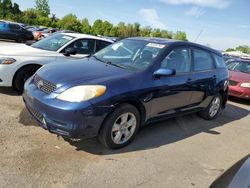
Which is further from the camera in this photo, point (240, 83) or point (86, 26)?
point (86, 26)

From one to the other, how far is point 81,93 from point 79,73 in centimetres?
53

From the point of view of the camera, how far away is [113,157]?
13.4ft

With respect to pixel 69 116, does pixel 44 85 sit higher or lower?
higher

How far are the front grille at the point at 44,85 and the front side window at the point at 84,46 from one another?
3.01 meters

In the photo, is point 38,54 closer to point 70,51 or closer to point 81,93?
point 70,51

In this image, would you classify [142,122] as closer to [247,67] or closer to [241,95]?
[241,95]

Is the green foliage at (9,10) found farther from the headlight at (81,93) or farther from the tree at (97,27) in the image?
the headlight at (81,93)

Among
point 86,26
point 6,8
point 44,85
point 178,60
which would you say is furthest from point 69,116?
point 86,26

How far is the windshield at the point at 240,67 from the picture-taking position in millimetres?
10469

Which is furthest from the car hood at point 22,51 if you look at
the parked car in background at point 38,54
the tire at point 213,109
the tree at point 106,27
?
the tree at point 106,27

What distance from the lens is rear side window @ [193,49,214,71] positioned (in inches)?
223

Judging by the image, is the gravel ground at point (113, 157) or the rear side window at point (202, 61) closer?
the gravel ground at point (113, 157)

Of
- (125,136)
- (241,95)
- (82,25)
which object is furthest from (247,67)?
(82,25)

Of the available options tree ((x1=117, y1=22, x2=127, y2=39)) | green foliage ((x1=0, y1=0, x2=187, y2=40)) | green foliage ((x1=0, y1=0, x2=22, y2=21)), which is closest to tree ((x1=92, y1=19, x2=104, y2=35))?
green foliage ((x1=0, y1=0, x2=187, y2=40))
